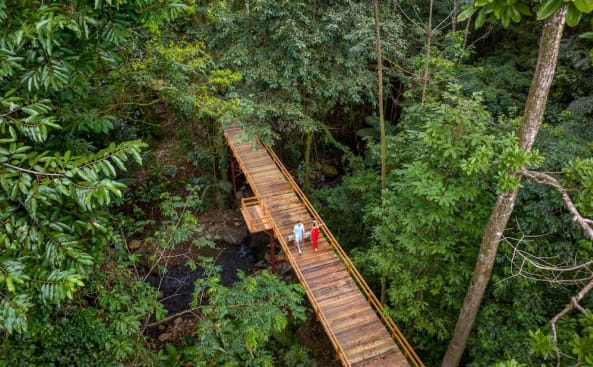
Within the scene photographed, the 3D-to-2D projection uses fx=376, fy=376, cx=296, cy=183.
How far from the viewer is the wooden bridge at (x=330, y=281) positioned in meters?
7.74

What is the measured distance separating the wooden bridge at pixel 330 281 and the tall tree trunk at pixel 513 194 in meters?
1.32

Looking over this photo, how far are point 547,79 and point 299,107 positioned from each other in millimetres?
6571

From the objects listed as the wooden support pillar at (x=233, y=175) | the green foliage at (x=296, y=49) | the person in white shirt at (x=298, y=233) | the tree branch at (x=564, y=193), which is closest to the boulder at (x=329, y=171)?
the wooden support pillar at (x=233, y=175)

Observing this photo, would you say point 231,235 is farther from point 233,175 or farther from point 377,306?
point 377,306

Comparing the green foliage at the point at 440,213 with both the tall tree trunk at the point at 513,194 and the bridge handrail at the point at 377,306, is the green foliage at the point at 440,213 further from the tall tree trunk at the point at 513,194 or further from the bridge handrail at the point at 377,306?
the tall tree trunk at the point at 513,194

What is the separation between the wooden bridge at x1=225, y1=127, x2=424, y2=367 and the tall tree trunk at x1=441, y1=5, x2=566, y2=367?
132 centimetres

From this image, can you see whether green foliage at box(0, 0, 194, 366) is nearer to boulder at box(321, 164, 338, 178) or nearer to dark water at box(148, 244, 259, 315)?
dark water at box(148, 244, 259, 315)

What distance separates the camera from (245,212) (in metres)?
11.2

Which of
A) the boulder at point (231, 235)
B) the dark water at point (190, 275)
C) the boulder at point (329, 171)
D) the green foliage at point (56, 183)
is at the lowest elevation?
the dark water at point (190, 275)

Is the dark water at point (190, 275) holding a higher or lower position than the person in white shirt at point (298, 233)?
lower

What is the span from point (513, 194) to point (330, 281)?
16.9ft

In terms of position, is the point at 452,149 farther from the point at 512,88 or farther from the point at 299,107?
the point at 512,88

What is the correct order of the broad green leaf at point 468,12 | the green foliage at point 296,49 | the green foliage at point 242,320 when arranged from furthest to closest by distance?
the green foliage at point 296,49, the green foliage at point 242,320, the broad green leaf at point 468,12

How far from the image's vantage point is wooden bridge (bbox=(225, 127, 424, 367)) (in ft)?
25.4
